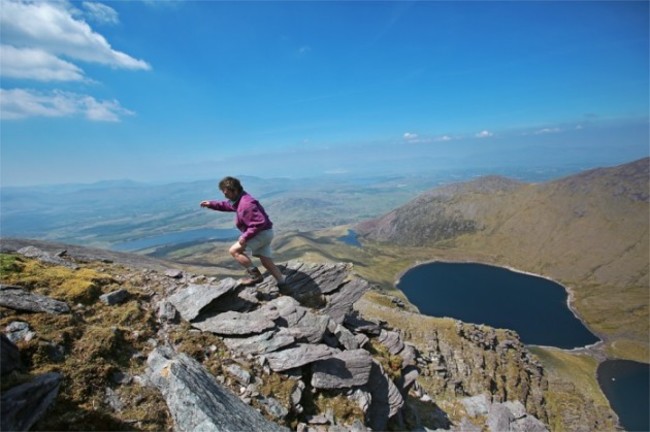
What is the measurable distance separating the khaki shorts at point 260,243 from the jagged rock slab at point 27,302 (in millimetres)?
8651

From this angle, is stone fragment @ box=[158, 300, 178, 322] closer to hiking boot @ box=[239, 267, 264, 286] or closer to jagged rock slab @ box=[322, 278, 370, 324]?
hiking boot @ box=[239, 267, 264, 286]

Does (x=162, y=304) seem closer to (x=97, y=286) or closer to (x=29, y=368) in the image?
(x=97, y=286)

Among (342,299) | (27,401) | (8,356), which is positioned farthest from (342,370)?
(8,356)

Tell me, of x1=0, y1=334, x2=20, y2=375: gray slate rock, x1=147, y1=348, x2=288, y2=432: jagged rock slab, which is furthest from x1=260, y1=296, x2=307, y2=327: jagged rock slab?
x1=0, y1=334, x2=20, y2=375: gray slate rock

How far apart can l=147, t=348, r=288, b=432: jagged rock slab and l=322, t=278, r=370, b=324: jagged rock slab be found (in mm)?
10887

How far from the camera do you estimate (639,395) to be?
145250 mm

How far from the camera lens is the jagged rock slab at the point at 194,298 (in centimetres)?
1691

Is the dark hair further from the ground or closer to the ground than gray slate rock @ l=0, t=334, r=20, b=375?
further from the ground

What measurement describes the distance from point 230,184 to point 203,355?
28.6 ft

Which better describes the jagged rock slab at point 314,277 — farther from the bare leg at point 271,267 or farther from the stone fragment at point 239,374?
the stone fragment at point 239,374

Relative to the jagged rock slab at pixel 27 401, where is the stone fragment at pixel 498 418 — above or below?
below

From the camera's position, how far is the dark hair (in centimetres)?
1797

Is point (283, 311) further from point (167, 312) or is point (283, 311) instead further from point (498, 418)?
point (498, 418)

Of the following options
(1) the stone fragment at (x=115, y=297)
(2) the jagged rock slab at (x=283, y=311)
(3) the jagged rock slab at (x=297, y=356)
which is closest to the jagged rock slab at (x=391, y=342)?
(2) the jagged rock slab at (x=283, y=311)
